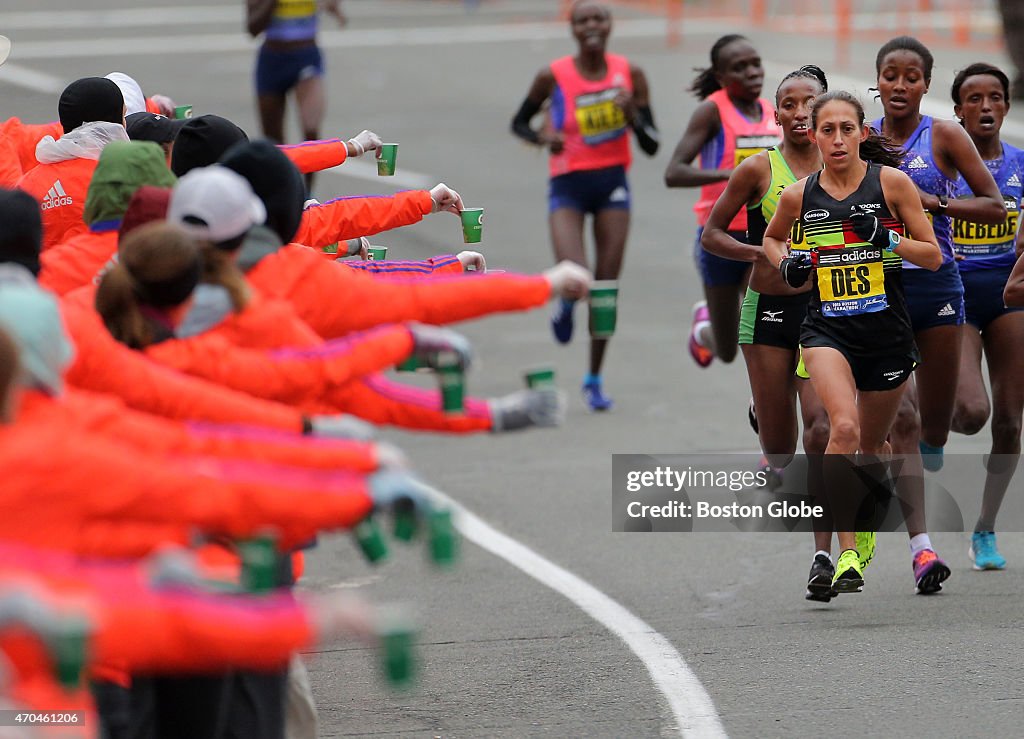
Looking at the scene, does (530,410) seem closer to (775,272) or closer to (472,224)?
(472,224)

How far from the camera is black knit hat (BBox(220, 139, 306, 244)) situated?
19.5 ft

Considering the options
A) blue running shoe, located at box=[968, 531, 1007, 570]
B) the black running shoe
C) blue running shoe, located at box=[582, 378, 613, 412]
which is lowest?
blue running shoe, located at box=[582, 378, 613, 412]

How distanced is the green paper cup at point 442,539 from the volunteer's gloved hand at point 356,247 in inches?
140

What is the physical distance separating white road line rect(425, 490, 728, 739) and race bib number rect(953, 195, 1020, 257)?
2.59 meters

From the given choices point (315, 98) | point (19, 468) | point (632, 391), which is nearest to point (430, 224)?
point (315, 98)

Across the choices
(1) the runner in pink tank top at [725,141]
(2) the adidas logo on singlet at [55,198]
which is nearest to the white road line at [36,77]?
(1) the runner in pink tank top at [725,141]

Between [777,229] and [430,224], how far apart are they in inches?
467

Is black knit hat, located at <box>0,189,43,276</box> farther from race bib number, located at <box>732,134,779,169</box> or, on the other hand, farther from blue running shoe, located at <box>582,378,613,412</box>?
blue running shoe, located at <box>582,378,613,412</box>

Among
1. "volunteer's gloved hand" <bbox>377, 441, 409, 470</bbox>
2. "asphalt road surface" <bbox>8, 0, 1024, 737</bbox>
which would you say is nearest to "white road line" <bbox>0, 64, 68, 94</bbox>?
"asphalt road surface" <bbox>8, 0, 1024, 737</bbox>

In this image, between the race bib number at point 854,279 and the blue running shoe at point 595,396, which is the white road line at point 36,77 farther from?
the race bib number at point 854,279

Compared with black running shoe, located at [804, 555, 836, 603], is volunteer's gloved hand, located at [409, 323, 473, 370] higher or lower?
higher

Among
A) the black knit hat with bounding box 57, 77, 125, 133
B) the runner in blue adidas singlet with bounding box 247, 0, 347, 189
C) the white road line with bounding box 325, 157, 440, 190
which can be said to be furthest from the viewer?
the white road line with bounding box 325, 157, 440, 190

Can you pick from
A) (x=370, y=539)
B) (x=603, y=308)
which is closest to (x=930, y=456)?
(x=603, y=308)

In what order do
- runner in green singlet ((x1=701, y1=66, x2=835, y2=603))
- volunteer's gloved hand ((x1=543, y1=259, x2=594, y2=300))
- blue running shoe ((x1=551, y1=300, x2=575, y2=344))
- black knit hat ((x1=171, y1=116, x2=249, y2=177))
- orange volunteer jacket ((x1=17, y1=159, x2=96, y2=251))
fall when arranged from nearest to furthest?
volunteer's gloved hand ((x1=543, y1=259, x2=594, y2=300)) < black knit hat ((x1=171, y1=116, x2=249, y2=177)) < orange volunteer jacket ((x1=17, y1=159, x2=96, y2=251)) < runner in green singlet ((x1=701, y1=66, x2=835, y2=603)) < blue running shoe ((x1=551, y1=300, x2=575, y2=344))
